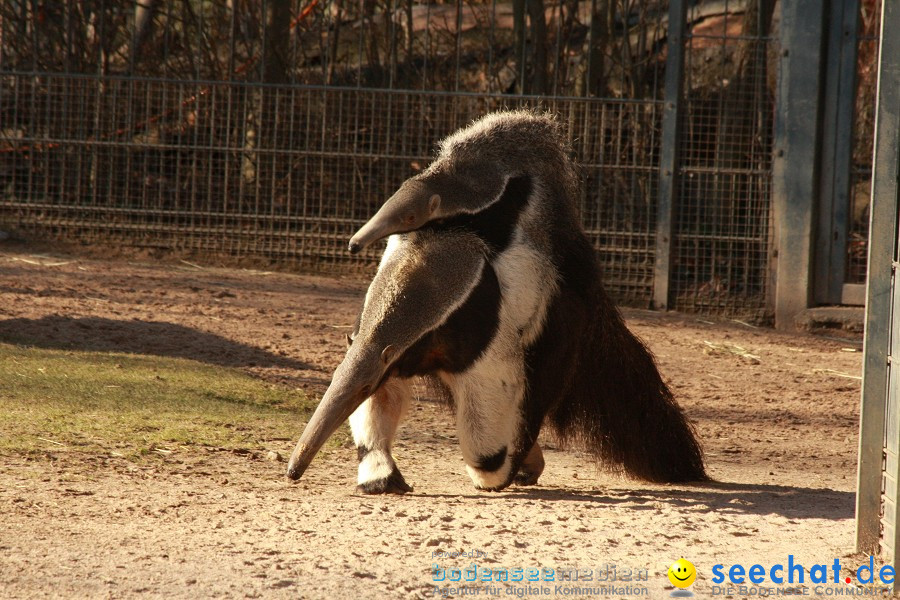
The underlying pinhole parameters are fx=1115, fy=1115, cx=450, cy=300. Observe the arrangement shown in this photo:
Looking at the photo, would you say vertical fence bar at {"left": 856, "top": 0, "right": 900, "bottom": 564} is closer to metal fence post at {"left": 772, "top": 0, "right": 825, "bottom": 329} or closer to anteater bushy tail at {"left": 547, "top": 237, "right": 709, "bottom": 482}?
anteater bushy tail at {"left": 547, "top": 237, "right": 709, "bottom": 482}

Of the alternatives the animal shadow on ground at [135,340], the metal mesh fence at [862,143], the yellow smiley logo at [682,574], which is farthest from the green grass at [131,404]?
the metal mesh fence at [862,143]

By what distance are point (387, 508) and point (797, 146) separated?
6.53m

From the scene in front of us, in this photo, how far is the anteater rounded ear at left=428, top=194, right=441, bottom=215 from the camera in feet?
13.8

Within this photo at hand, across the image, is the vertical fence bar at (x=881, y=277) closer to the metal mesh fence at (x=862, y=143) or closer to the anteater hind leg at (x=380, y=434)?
the anteater hind leg at (x=380, y=434)

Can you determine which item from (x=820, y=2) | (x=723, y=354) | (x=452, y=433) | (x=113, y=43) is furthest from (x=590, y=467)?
(x=113, y=43)

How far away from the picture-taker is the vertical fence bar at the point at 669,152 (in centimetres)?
945

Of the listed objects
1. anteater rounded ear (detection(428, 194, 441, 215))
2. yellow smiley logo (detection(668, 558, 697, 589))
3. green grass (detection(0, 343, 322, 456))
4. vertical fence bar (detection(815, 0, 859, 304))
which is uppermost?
vertical fence bar (detection(815, 0, 859, 304))

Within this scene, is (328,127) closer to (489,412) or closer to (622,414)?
(622,414)

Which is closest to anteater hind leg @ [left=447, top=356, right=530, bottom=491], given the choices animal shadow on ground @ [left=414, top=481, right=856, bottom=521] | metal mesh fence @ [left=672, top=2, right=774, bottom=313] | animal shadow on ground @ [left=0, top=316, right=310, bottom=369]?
animal shadow on ground @ [left=414, top=481, right=856, bottom=521]

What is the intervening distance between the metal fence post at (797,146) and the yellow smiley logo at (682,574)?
656 centimetres

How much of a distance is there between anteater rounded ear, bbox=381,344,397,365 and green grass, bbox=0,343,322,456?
1180 mm

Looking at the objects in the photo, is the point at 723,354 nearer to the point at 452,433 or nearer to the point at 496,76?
the point at 452,433

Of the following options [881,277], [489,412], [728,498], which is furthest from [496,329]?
[881,277]

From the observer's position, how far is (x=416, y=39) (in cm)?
1098
